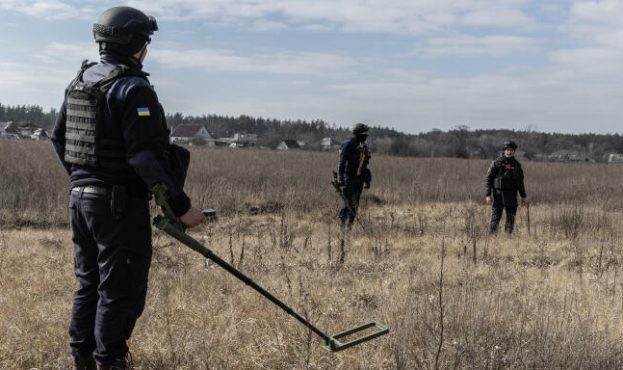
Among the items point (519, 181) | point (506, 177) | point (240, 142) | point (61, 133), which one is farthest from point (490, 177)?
point (240, 142)

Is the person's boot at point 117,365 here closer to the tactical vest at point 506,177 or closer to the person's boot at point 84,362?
the person's boot at point 84,362

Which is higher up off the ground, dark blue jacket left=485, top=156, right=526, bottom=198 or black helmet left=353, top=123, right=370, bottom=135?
black helmet left=353, top=123, right=370, bottom=135

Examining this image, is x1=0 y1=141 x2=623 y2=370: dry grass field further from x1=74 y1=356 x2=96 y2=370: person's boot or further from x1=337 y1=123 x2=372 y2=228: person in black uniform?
x1=337 y1=123 x2=372 y2=228: person in black uniform

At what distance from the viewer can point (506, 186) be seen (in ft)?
32.4

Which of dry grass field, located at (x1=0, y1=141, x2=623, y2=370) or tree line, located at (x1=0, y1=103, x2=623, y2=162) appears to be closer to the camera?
dry grass field, located at (x1=0, y1=141, x2=623, y2=370)

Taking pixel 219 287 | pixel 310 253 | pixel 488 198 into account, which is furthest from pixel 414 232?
pixel 219 287

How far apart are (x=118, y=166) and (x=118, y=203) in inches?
7.2

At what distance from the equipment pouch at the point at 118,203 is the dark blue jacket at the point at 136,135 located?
64 mm

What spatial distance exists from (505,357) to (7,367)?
9.28 feet

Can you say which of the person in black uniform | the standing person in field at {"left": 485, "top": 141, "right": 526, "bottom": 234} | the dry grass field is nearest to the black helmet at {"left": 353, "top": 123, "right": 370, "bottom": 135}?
the person in black uniform

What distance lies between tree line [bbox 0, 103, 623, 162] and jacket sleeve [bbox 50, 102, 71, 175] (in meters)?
0.54

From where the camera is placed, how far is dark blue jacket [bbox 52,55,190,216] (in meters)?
2.70

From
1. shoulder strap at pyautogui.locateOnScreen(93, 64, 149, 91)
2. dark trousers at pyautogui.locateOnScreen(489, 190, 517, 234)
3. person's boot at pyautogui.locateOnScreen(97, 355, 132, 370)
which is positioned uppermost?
shoulder strap at pyautogui.locateOnScreen(93, 64, 149, 91)

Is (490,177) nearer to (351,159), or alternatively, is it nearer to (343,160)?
(351,159)
